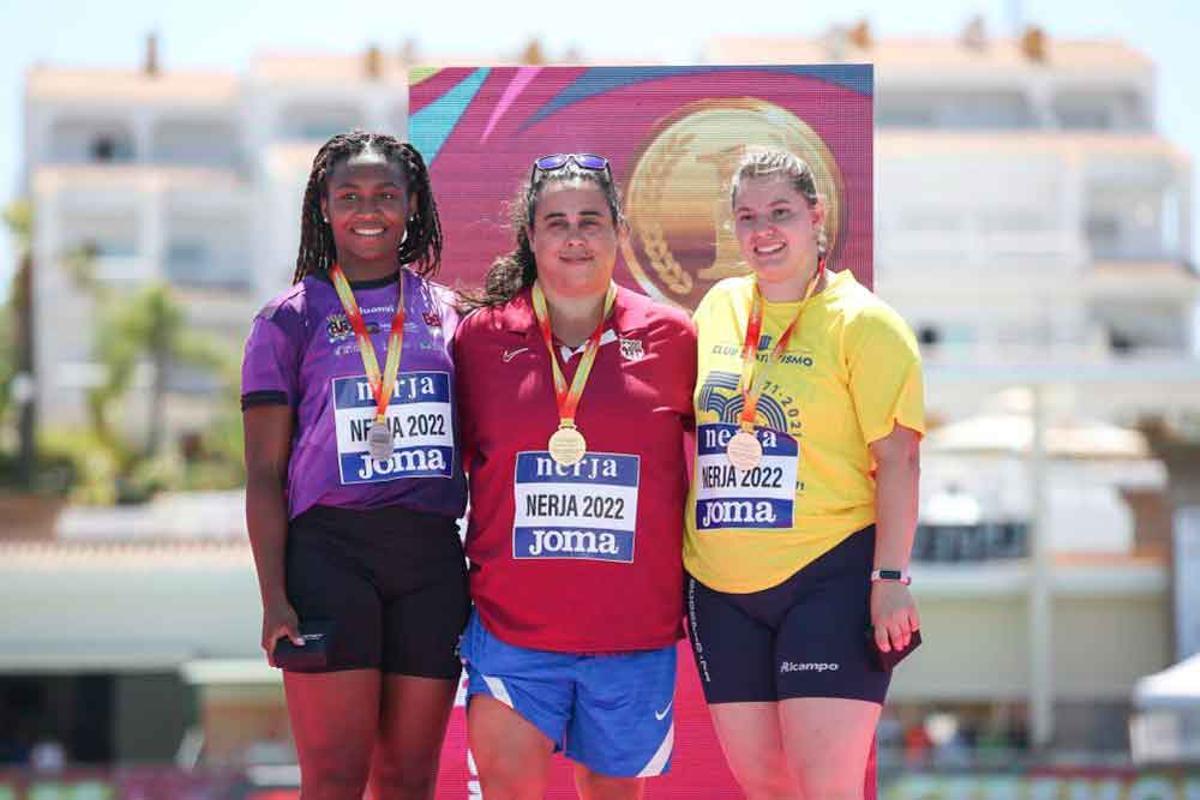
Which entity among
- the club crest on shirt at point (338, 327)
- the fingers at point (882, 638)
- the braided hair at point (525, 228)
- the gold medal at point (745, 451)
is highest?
the braided hair at point (525, 228)

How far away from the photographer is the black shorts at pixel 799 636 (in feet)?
12.7

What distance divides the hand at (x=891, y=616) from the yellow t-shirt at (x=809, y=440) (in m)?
0.16

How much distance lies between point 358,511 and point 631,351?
2.19 ft

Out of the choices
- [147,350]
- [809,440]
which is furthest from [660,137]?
[147,350]

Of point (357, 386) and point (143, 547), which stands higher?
point (357, 386)

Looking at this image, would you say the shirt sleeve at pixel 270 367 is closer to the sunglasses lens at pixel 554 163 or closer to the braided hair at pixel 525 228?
the braided hair at pixel 525 228

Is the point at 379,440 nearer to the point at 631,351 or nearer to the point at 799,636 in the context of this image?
the point at 631,351

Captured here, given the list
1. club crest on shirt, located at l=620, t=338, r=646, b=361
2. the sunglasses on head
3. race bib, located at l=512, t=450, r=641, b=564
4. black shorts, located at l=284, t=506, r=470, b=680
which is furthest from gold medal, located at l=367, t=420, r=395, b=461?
the sunglasses on head

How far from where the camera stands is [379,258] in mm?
4047

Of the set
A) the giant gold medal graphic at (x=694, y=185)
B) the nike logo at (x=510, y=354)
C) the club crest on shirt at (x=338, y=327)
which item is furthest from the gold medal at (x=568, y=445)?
the giant gold medal graphic at (x=694, y=185)

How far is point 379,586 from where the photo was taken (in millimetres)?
3875

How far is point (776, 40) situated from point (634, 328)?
3807 cm

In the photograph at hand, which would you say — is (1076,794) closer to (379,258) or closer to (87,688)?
(379,258)

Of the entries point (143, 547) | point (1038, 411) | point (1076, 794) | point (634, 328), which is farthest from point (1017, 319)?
point (634, 328)
